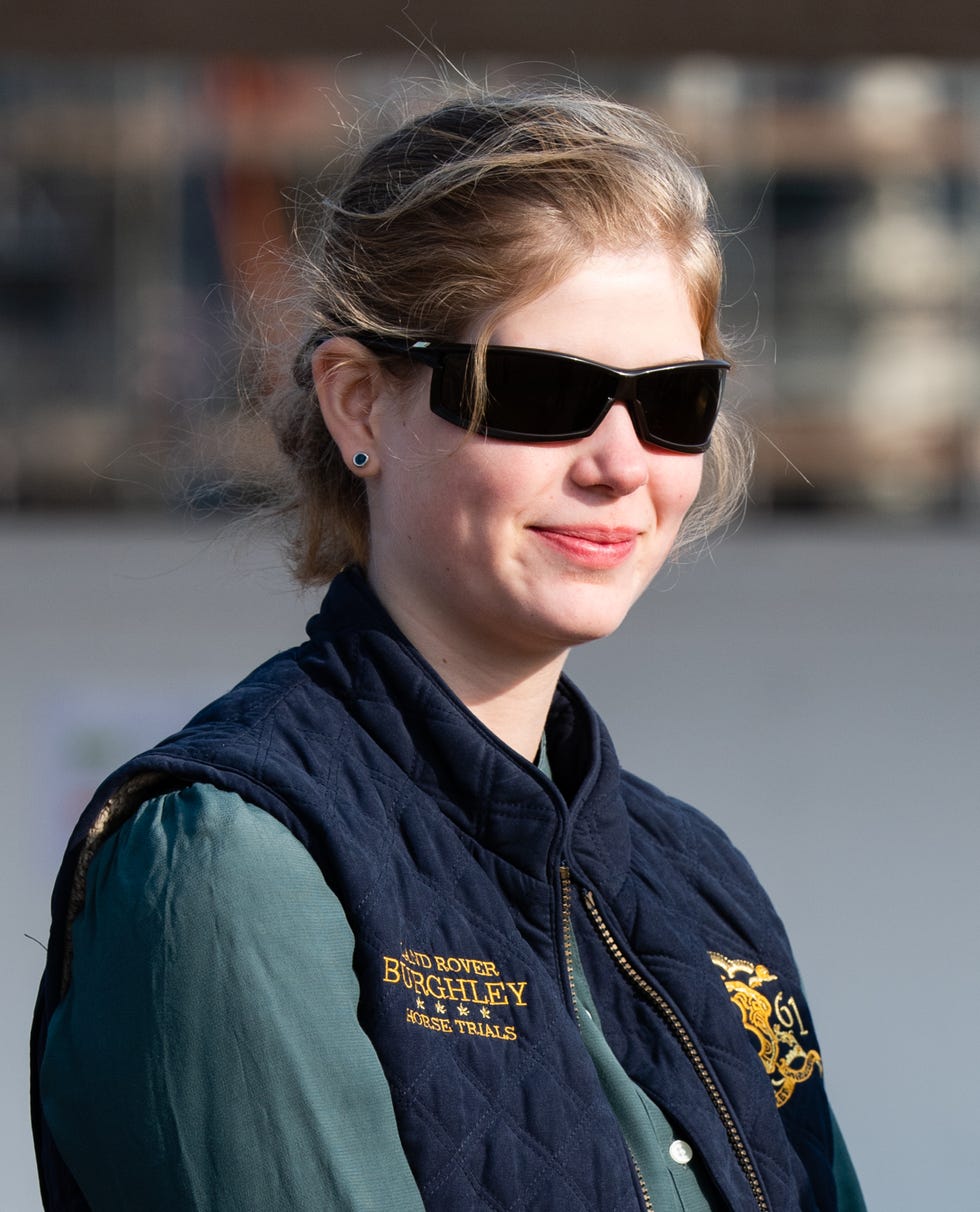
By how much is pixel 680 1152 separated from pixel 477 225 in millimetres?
644

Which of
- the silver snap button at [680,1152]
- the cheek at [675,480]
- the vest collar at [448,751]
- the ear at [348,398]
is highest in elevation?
the ear at [348,398]

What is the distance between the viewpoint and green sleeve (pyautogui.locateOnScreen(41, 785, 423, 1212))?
0.92m

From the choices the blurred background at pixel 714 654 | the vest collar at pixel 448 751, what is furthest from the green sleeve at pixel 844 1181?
the blurred background at pixel 714 654

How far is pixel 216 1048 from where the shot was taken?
0.92m

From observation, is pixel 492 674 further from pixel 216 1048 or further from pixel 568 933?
pixel 216 1048

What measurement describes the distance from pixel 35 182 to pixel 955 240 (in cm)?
870

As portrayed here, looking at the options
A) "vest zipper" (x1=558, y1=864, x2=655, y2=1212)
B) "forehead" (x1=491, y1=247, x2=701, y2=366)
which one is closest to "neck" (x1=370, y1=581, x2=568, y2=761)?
"vest zipper" (x1=558, y1=864, x2=655, y2=1212)

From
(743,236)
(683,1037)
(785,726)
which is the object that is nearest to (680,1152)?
(683,1037)

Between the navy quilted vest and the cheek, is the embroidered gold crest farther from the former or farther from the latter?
the cheek

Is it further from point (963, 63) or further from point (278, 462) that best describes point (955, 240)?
point (278, 462)

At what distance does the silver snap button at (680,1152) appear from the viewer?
1.11 metres

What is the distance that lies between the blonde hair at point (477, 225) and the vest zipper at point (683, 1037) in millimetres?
342

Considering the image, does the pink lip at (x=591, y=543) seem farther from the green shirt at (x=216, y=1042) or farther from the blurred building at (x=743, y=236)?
the blurred building at (x=743, y=236)

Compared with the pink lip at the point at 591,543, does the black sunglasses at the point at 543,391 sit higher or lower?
higher
